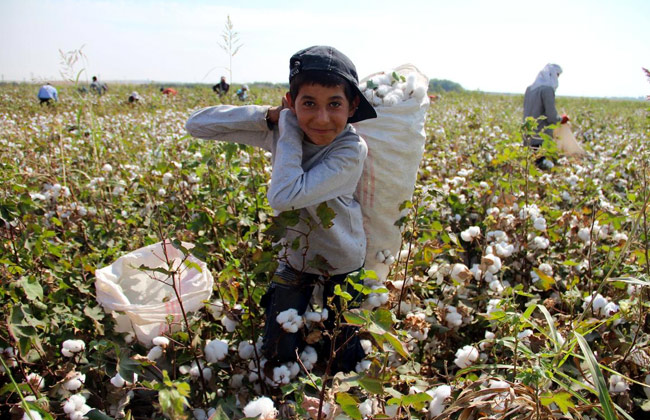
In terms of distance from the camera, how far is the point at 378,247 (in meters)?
1.77

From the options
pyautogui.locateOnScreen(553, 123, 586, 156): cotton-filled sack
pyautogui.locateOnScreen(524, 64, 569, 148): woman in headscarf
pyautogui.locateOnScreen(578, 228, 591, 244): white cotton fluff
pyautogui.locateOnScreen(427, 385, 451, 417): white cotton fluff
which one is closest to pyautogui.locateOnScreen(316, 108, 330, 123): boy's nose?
pyautogui.locateOnScreen(427, 385, 451, 417): white cotton fluff

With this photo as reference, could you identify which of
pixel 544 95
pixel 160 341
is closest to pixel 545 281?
pixel 160 341

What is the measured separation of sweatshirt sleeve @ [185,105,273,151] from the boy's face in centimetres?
24

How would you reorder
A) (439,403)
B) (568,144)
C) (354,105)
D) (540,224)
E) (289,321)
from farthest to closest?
(568,144)
(540,224)
(354,105)
(289,321)
(439,403)

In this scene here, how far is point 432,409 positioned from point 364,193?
787 mm

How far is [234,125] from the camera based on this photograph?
1584 mm

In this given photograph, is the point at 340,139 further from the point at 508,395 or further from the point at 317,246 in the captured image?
the point at 508,395

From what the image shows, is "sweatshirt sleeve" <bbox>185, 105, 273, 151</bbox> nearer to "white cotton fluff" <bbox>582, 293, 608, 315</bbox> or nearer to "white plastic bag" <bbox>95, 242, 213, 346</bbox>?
"white plastic bag" <bbox>95, 242, 213, 346</bbox>

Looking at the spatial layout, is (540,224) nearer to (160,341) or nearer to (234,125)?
(234,125)

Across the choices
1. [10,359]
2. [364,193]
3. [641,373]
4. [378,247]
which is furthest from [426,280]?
[10,359]

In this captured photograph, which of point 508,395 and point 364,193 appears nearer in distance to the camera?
point 508,395

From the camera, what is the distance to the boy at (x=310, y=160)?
132cm

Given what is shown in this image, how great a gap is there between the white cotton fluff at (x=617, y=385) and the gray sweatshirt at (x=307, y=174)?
0.88m

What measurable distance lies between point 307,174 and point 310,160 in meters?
0.15
